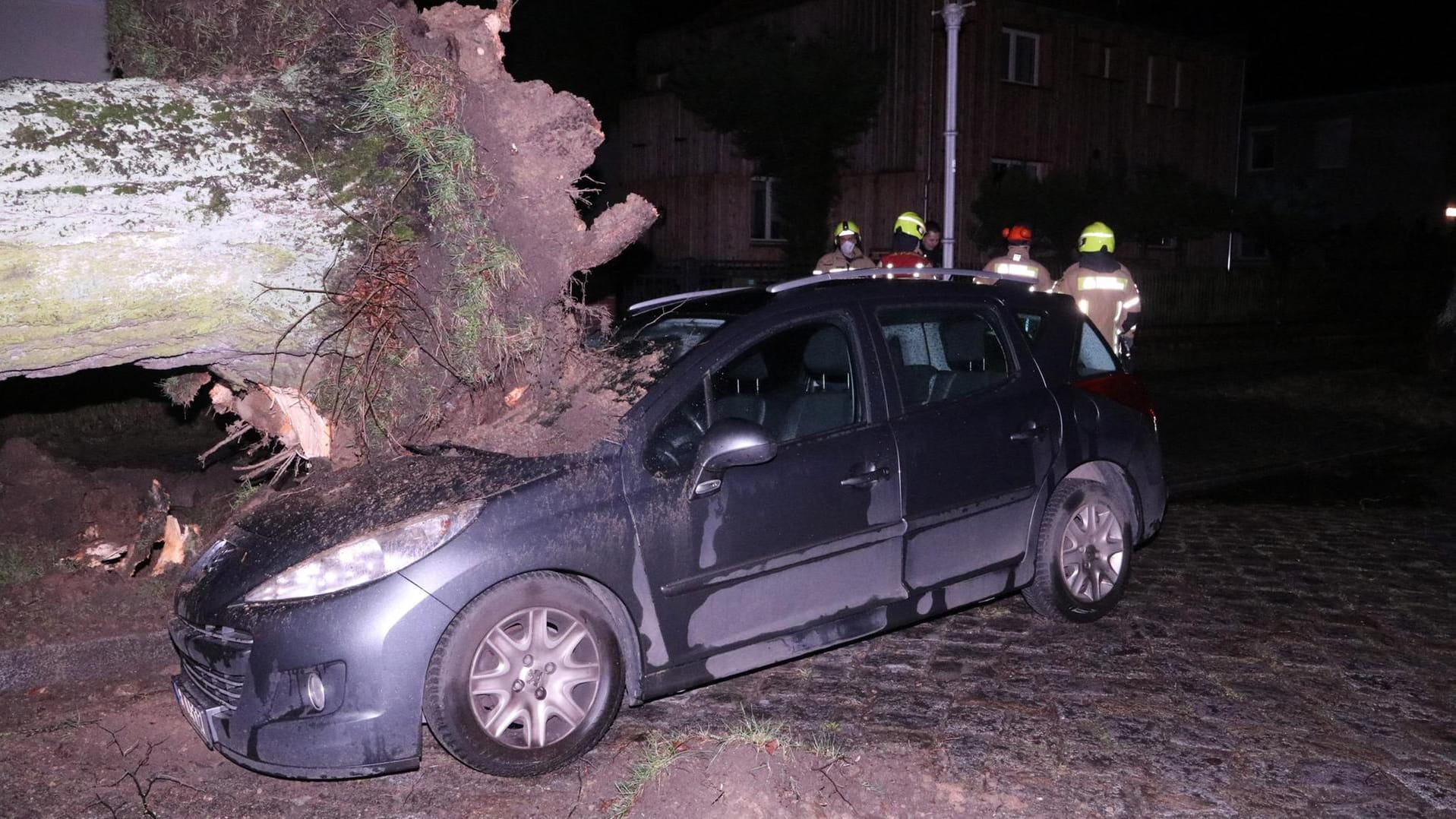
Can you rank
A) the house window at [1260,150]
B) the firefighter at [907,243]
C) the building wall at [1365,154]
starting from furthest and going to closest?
the house window at [1260,150], the building wall at [1365,154], the firefighter at [907,243]

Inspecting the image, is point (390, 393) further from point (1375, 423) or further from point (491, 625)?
point (1375, 423)

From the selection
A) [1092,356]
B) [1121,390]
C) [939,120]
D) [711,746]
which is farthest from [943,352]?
[939,120]

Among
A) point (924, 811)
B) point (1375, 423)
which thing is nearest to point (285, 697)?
point (924, 811)

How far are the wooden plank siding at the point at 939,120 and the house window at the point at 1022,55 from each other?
0.14 metres

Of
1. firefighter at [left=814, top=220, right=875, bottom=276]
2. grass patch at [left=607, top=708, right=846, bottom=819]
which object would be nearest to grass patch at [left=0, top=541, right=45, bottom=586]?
grass patch at [left=607, top=708, right=846, bottom=819]

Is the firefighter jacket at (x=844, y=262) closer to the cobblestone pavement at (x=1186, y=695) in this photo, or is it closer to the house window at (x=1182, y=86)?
the cobblestone pavement at (x=1186, y=695)

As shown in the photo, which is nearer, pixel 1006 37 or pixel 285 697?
pixel 285 697

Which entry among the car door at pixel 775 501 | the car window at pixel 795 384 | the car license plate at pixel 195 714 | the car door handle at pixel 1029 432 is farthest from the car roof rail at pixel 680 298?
the car license plate at pixel 195 714

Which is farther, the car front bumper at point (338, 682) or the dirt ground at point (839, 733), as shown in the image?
the dirt ground at point (839, 733)

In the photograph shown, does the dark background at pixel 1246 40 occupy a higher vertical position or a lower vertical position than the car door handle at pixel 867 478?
higher

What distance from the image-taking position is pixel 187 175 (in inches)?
169

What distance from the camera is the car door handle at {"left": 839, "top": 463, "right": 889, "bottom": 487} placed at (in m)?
4.96

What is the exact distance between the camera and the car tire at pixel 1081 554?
5.85 m

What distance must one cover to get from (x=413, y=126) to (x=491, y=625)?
2037 millimetres
